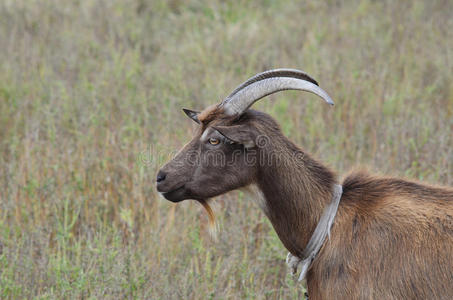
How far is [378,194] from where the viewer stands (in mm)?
3830

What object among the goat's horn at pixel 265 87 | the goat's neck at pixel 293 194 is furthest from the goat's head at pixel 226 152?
the goat's neck at pixel 293 194

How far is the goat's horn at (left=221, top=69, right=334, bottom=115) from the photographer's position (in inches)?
143

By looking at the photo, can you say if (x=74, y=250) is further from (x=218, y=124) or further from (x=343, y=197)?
(x=343, y=197)

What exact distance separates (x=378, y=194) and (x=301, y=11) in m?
7.71

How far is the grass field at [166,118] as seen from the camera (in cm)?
484

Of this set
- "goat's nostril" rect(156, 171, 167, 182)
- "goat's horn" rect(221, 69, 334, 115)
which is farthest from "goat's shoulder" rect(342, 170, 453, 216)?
"goat's nostril" rect(156, 171, 167, 182)

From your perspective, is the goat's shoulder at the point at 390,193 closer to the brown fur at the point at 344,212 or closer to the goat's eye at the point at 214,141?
the brown fur at the point at 344,212

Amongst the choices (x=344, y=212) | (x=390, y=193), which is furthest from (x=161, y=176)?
(x=390, y=193)

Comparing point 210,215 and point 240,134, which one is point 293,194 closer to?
Answer: point 240,134

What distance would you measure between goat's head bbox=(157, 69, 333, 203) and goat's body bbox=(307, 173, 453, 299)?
2.17 ft

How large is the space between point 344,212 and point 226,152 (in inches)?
31.9

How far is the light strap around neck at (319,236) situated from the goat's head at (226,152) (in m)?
0.50

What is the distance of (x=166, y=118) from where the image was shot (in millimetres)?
7133

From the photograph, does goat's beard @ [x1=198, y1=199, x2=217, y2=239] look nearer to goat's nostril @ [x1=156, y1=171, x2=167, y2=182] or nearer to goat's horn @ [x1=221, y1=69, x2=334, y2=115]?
goat's nostril @ [x1=156, y1=171, x2=167, y2=182]
